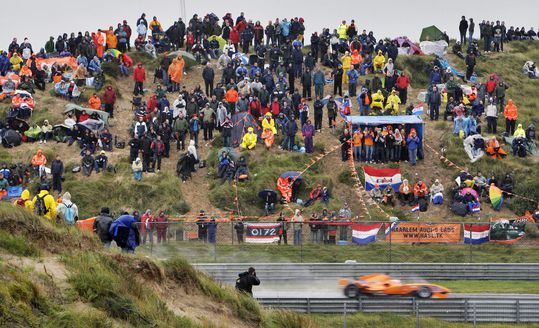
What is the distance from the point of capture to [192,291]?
2788 centimetres

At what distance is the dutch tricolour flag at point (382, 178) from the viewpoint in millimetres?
48688

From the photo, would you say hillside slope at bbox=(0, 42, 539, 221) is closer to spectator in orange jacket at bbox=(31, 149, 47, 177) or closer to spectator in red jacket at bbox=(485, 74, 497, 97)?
spectator in orange jacket at bbox=(31, 149, 47, 177)

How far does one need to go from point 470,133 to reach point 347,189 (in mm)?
6319

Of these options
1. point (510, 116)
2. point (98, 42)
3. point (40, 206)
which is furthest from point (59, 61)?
point (40, 206)

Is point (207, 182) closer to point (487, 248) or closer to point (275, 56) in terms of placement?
point (275, 56)

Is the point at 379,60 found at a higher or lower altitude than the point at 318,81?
higher

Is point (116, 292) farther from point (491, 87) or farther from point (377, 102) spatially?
point (491, 87)

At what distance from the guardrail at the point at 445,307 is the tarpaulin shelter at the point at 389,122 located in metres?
15.7

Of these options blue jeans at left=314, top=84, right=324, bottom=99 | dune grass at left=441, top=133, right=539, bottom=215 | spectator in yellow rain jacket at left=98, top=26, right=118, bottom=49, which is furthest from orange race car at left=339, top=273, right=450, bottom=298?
spectator in yellow rain jacket at left=98, top=26, right=118, bottom=49

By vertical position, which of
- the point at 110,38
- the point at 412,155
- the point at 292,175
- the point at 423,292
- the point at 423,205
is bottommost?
the point at 423,292

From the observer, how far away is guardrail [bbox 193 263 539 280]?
39188mm

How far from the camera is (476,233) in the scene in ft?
134

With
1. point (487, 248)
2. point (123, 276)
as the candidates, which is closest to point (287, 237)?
point (487, 248)

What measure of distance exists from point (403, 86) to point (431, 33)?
11312mm
